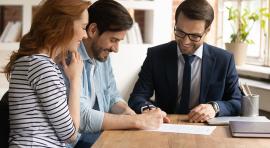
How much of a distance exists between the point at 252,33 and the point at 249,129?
8.31 ft

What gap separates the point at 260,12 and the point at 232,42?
0.37 metres

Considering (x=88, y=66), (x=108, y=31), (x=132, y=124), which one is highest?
(x=108, y=31)

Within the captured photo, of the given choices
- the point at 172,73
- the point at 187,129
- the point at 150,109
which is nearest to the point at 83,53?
the point at 150,109

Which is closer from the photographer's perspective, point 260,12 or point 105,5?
point 105,5

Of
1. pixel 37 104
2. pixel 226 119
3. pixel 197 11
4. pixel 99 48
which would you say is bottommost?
pixel 226 119

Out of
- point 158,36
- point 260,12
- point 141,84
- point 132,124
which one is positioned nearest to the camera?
point 132,124

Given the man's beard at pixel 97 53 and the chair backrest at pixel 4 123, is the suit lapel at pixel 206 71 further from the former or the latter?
the chair backrest at pixel 4 123

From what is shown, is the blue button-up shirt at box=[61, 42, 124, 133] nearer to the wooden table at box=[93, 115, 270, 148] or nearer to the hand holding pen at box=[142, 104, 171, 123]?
the wooden table at box=[93, 115, 270, 148]

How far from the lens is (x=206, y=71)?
248 centimetres

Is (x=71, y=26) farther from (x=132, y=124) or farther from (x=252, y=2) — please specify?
(x=252, y=2)

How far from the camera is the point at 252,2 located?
424cm

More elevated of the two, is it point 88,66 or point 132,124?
point 88,66

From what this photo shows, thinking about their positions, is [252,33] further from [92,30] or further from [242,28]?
[92,30]

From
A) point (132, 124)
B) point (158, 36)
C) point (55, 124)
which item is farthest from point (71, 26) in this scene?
point (158, 36)
